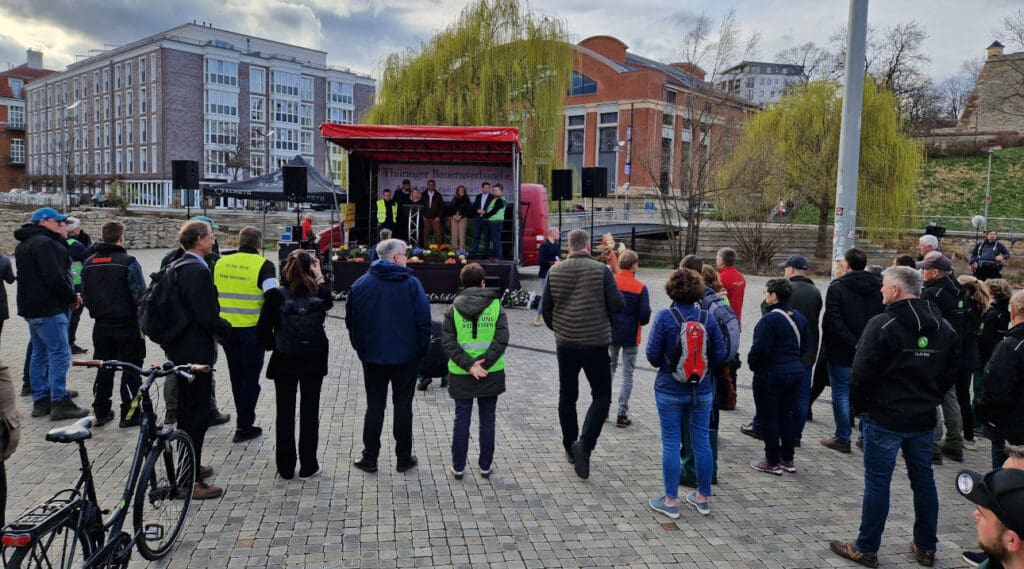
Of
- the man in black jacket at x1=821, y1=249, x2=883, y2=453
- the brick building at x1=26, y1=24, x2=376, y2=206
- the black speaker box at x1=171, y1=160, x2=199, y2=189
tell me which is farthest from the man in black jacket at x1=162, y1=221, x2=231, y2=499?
the brick building at x1=26, y1=24, x2=376, y2=206

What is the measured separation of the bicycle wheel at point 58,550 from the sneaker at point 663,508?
3.31 meters

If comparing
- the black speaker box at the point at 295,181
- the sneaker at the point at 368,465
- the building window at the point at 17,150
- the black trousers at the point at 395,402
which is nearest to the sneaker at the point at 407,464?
the black trousers at the point at 395,402

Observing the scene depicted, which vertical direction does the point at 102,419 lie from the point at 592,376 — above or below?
below

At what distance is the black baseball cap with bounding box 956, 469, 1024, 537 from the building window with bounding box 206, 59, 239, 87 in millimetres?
73510

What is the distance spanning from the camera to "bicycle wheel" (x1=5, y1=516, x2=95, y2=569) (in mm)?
2564

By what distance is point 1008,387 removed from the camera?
405 centimetres

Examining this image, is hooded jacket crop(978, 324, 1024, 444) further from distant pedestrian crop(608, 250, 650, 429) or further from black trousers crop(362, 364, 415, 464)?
black trousers crop(362, 364, 415, 464)

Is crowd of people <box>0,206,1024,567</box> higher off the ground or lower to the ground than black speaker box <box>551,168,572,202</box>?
lower

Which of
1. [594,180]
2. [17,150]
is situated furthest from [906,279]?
[17,150]

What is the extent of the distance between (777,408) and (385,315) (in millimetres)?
3126

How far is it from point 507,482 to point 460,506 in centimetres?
56

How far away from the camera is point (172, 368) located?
3.89 metres

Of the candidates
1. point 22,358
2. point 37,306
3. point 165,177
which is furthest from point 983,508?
point 165,177

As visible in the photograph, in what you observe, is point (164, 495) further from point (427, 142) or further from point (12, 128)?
point (12, 128)
